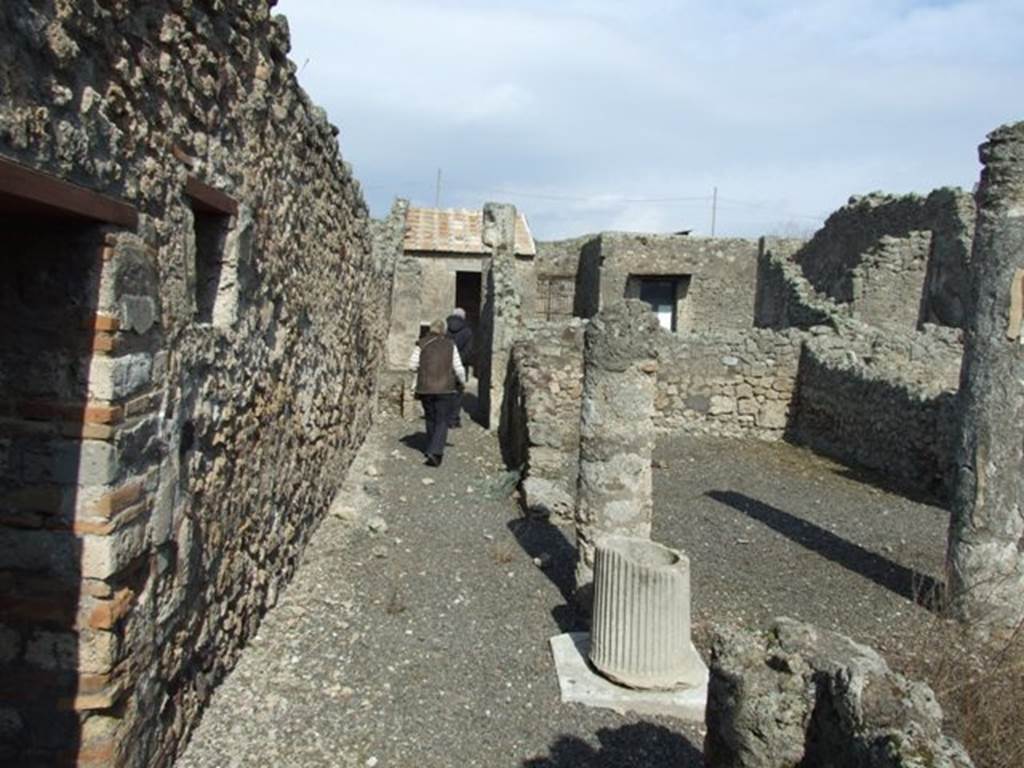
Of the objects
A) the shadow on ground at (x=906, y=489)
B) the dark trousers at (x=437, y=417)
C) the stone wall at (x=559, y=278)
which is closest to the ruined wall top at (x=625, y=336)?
the dark trousers at (x=437, y=417)

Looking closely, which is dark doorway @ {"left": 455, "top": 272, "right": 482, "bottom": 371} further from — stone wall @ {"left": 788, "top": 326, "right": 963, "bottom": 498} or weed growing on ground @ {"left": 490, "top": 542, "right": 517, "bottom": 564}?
weed growing on ground @ {"left": 490, "top": 542, "right": 517, "bottom": 564}

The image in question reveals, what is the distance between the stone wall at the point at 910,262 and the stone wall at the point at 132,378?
45.0 feet

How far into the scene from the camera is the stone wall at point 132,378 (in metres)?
2.45

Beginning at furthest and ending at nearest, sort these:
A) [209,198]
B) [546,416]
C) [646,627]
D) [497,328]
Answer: [497,328] → [546,416] → [646,627] → [209,198]

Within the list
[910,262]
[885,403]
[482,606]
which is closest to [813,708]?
[482,606]

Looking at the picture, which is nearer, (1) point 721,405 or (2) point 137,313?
(2) point 137,313

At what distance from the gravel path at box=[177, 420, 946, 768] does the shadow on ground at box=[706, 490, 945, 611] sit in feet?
0.10

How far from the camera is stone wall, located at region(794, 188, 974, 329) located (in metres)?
14.9

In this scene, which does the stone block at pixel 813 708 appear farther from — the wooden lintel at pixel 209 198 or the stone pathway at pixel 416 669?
the wooden lintel at pixel 209 198

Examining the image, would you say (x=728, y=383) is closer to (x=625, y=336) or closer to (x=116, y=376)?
(x=625, y=336)

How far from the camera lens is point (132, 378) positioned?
2.71 m

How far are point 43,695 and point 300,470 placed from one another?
10.6ft

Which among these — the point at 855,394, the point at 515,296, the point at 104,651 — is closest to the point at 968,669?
the point at 104,651

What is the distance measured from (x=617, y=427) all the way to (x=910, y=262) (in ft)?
42.3
